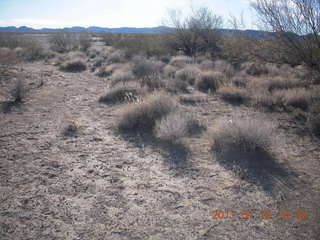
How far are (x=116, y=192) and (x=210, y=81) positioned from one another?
8.42 m

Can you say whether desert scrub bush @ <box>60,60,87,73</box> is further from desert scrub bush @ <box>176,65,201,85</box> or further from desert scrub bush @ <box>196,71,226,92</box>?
desert scrub bush @ <box>196,71,226,92</box>

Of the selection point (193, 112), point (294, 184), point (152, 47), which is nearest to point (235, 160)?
point (294, 184)

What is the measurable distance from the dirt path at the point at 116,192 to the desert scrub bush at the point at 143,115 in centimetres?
60

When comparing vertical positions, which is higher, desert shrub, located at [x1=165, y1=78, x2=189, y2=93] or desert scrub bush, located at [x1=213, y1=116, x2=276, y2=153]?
desert shrub, located at [x1=165, y1=78, x2=189, y2=93]

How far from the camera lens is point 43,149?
16.1ft

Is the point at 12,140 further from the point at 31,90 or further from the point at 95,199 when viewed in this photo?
the point at 31,90

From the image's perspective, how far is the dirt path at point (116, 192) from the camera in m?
2.79

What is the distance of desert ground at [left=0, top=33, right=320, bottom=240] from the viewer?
2.82 meters

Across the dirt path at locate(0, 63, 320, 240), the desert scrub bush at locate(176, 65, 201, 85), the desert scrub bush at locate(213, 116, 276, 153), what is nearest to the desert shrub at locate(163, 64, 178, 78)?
the desert scrub bush at locate(176, 65, 201, 85)

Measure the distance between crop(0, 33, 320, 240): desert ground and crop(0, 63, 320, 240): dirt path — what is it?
0.05ft

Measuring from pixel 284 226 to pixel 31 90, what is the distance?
34.7 ft

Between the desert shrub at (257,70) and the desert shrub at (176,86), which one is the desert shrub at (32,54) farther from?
the desert shrub at (257,70)

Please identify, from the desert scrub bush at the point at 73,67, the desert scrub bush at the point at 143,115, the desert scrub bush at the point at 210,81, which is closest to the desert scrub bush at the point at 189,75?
the desert scrub bush at the point at 210,81

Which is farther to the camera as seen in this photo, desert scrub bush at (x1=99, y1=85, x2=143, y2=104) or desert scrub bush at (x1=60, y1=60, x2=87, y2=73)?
desert scrub bush at (x1=60, y1=60, x2=87, y2=73)
